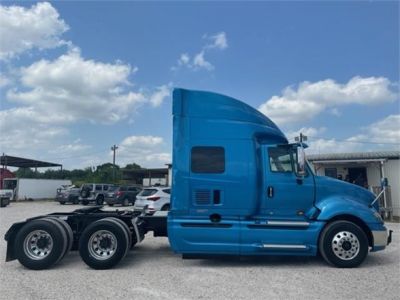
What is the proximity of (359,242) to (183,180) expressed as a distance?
3.72m

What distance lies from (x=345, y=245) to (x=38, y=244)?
616 centimetres

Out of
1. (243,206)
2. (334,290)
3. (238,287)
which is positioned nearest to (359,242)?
(334,290)

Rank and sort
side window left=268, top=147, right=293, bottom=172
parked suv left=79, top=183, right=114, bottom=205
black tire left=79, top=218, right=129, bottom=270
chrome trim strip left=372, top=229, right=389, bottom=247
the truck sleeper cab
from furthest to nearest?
parked suv left=79, top=183, right=114, bottom=205
side window left=268, top=147, right=293, bottom=172
chrome trim strip left=372, top=229, right=389, bottom=247
the truck sleeper cab
black tire left=79, top=218, right=129, bottom=270

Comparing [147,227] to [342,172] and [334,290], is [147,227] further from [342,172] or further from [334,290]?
[342,172]

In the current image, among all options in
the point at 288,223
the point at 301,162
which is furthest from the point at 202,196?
the point at 301,162

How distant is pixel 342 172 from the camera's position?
2170 cm

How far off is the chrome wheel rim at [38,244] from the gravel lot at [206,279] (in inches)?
14.1

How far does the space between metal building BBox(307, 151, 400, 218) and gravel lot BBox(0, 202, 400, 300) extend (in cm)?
1274

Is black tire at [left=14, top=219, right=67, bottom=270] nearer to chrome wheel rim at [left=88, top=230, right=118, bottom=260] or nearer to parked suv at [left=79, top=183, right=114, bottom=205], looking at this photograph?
chrome wheel rim at [left=88, top=230, right=118, bottom=260]

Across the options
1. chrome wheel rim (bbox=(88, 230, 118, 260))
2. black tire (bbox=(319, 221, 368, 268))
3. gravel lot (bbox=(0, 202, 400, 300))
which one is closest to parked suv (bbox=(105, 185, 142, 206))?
gravel lot (bbox=(0, 202, 400, 300))

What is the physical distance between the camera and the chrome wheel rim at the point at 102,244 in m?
7.15

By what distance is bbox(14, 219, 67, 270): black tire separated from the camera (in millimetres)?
7074

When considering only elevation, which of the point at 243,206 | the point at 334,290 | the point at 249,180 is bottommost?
the point at 334,290

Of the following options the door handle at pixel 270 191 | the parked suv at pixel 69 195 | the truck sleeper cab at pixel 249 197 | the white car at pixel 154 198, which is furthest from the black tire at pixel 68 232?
the parked suv at pixel 69 195
